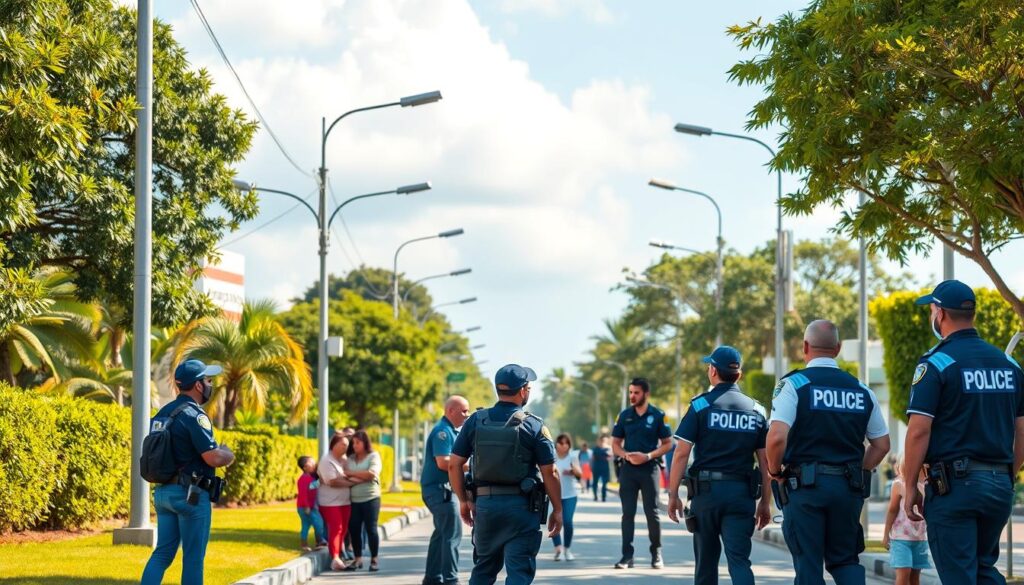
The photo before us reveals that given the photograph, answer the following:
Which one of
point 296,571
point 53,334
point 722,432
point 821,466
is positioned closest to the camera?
point 821,466

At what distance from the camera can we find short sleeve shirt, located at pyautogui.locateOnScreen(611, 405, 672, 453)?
1552 centimetres

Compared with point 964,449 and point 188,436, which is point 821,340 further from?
point 188,436

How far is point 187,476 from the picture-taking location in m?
9.79

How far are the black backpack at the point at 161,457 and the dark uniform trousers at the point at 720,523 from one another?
358 centimetres

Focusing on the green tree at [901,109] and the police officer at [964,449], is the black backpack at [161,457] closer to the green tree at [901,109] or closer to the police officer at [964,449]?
the police officer at [964,449]

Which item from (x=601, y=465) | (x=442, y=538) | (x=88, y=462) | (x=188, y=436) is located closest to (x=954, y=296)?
(x=188, y=436)

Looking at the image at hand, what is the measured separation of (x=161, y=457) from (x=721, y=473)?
3792mm

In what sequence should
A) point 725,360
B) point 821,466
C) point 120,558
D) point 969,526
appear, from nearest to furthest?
point 969,526 → point 821,466 → point 725,360 → point 120,558

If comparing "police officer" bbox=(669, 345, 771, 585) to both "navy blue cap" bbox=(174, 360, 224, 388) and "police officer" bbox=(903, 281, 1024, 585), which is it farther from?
"navy blue cap" bbox=(174, 360, 224, 388)

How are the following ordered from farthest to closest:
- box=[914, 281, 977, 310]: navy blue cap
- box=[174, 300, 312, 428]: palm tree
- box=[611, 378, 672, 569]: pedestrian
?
box=[174, 300, 312, 428]: palm tree, box=[611, 378, 672, 569]: pedestrian, box=[914, 281, 977, 310]: navy blue cap

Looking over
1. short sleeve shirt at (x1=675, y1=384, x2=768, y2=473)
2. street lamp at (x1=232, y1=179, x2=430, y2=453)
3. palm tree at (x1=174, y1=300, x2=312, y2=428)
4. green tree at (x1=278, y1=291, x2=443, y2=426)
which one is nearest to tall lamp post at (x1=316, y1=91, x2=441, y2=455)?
street lamp at (x1=232, y1=179, x2=430, y2=453)

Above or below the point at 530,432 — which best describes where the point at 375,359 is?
above

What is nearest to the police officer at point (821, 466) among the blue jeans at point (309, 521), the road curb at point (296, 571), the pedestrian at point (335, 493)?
the road curb at point (296, 571)

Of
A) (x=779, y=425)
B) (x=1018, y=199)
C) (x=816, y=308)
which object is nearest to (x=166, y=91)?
(x=1018, y=199)
